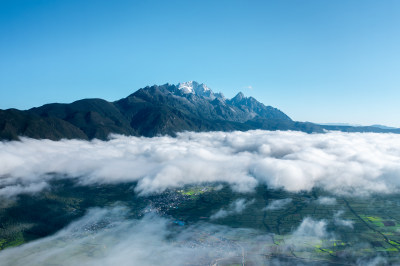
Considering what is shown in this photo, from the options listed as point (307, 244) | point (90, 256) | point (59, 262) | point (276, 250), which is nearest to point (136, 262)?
point (90, 256)

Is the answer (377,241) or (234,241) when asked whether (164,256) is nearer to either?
(234,241)

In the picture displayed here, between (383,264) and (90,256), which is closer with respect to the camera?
(383,264)

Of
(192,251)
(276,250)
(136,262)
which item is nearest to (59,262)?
(136,262)

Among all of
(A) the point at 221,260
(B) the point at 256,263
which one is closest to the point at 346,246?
(B) the point at 256,263

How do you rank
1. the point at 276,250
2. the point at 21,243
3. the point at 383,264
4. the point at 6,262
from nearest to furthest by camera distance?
the point at 383,264 < the point at 6,262 < the point at 276,250 < the point at 21,243

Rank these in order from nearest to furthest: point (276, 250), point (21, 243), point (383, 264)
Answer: point (383, 264)
point (276, 250)
point (21, 243)

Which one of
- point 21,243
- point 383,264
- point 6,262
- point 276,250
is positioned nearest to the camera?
point 383,264

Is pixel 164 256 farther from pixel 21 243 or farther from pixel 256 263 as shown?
pixel 21 243

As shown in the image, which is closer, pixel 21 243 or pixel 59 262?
pixel 59 262
